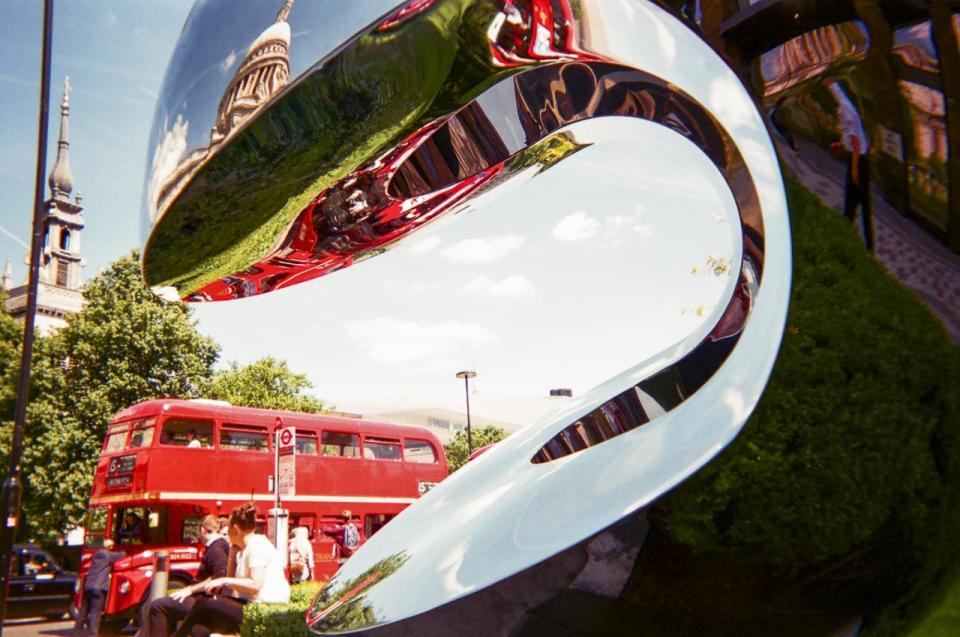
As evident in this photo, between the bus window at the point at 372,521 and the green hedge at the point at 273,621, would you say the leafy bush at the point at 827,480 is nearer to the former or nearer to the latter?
the green hedge at the point at 273,621

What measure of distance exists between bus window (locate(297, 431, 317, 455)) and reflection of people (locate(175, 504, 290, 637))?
766 cm

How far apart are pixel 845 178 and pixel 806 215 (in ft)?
0.72

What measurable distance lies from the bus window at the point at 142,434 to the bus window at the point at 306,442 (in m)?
2.23

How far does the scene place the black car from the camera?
13.6 m

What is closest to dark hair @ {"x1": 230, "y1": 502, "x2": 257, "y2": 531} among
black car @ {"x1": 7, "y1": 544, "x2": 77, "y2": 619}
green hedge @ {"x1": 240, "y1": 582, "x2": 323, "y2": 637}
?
green hedge @ {"x1": 240, "y1": 582, "x2": 323, "y2": 637}

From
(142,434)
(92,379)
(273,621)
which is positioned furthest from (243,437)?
(92,379)

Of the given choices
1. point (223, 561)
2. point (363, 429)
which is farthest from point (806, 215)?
point (363, 429)

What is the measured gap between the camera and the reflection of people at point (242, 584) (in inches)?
166

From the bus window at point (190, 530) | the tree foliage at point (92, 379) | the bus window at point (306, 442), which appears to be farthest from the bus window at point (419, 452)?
the tree foliage at point (92, 379)

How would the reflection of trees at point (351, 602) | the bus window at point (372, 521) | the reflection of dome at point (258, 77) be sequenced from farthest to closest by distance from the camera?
the bus window at point (372, 521) → the reflection of trees at point (351, 602) → the reflection of dome at point (258, 77)

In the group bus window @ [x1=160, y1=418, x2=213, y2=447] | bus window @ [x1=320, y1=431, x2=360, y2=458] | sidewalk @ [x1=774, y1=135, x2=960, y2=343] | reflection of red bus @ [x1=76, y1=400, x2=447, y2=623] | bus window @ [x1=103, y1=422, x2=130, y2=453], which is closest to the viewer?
sidewalk @ [x1=774, y1=135, x2=960, y2=343]

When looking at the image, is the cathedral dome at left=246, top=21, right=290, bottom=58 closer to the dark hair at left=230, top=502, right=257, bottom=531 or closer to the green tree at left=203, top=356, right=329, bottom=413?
the dark hair at left=230, top=502, right=257, bottom=531

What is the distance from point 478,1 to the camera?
1608 millimetres

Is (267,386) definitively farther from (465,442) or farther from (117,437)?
(465,442)
